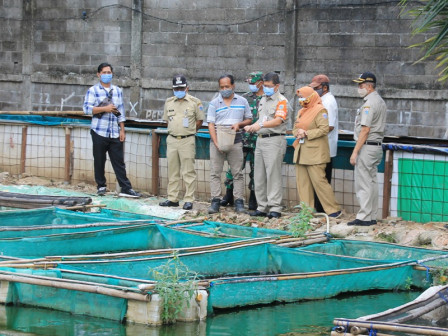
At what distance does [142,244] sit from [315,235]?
6.55 feet

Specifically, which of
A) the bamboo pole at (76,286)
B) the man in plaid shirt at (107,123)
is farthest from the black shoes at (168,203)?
the bamboo pole at (76,286)

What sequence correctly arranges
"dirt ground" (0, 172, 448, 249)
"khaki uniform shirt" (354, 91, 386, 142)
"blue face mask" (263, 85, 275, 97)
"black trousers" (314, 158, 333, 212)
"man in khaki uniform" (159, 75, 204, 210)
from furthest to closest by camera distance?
"man in khaki uniform" (159, 75, 204, 210)
"black trousers" (314, 158, 333, 212)
"blue face mask" (263, 85, 275, 97)
"khaki uniform shirt" (354, 91, 386, 142)
"dirt ground" (0, 172, 448, 249)

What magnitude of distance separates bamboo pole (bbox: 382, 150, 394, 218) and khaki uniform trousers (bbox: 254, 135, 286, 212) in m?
1.35

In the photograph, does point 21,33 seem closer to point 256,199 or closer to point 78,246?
point 256,199

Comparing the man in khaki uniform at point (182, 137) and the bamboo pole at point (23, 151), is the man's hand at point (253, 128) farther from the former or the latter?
the bamboo pole at point (23, 151)

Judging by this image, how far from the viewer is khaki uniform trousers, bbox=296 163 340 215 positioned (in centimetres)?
1147

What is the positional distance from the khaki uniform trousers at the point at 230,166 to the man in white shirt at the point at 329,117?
109 centimetres

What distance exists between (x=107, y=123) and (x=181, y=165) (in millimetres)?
1331

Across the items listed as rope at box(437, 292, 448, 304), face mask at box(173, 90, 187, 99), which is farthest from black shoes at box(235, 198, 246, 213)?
rope at box(437, 292, 448, 304)

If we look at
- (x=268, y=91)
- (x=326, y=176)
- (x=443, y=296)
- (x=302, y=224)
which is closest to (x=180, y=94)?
(x=268, y=91)

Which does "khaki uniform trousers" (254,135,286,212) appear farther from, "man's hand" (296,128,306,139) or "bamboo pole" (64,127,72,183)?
"bamboo pole" (64,127,72,183)

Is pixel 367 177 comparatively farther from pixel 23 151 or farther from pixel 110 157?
pixel 23 151

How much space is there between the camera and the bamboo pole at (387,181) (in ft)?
37.5

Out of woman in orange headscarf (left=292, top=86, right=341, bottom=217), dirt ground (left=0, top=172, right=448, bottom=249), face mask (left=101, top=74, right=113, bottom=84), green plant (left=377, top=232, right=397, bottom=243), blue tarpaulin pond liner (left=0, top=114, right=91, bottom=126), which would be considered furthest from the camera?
blue tarpaulin pond liner (left=0, top=114, right=91, bottom=126)
